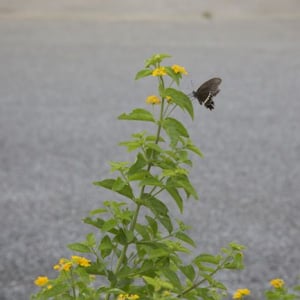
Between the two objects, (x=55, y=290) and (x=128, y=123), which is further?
(x=128, y=123)

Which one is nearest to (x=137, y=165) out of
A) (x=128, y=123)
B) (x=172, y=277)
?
(x=172, y=277)

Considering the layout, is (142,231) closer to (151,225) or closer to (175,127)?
(151,225)

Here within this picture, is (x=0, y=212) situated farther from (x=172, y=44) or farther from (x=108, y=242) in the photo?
(x=172, y=44)

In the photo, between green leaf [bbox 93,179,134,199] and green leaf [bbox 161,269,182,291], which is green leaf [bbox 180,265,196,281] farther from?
green leaf [bbox 93,179,134,199]

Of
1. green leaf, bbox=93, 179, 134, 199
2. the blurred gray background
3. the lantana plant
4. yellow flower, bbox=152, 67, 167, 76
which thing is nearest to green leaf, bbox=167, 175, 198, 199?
the lantana plant

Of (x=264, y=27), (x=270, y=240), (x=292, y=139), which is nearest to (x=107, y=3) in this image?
(x=264, y=27)

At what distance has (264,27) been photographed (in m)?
12.0

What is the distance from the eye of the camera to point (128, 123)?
7.26 m

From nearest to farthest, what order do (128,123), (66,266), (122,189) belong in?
(66,266) < (122,189) < (128,123)

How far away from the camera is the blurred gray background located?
4.68 metres

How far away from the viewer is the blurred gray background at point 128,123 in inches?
184

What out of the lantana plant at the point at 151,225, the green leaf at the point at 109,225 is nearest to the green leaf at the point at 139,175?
the lantana plant at the point at 151,225

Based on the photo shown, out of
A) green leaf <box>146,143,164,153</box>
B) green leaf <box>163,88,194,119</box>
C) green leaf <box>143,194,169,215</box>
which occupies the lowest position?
green leaf <box>143,194,169,215</box>

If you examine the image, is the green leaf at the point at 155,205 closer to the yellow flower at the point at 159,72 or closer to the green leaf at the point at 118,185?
the green leaf at the point at 118,185
